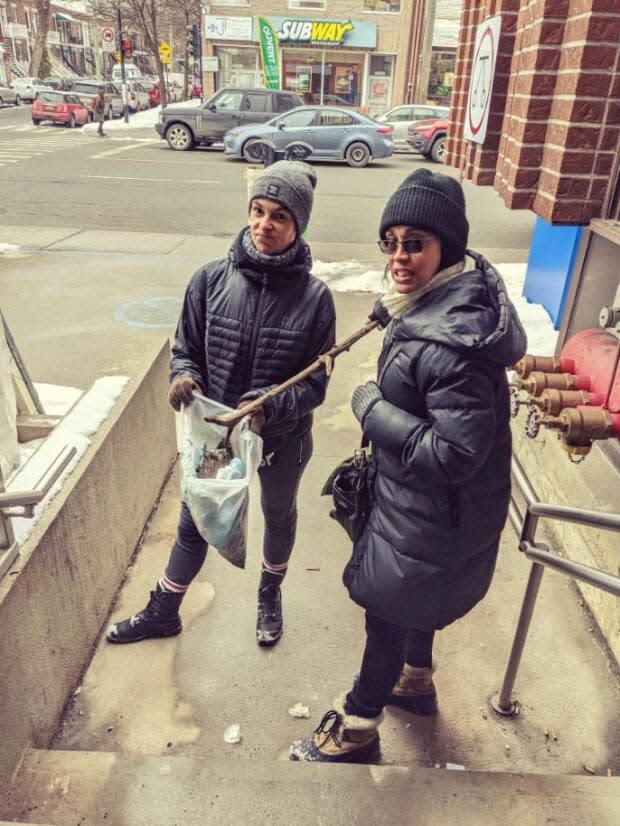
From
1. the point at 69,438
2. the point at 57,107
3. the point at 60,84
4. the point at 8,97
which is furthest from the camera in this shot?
the point at 8,97

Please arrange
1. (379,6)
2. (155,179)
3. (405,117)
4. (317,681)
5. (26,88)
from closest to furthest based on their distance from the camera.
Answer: (317,681), (155,179), (405,117), (379,6), (26,88)

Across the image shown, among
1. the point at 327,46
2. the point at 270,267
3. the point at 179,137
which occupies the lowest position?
the point at 179,137

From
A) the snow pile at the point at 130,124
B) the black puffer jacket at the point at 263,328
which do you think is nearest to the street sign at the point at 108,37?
the snow pile at the point at 130,124

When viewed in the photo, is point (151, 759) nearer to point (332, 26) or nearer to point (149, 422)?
point (149, 422)

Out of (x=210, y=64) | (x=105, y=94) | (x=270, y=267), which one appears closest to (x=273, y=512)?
(x=270, y=267)

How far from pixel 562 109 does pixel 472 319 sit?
6.97 feet

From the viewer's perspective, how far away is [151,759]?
203 centimetres

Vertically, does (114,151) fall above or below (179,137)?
below

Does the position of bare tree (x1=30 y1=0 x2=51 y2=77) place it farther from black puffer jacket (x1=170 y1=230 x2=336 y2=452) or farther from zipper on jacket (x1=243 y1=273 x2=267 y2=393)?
zipper on jacket (x1=243 y1=273 x2=267 y2=393)

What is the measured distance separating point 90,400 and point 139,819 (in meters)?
1.76

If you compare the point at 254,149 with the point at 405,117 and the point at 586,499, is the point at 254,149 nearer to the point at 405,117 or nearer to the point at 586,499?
the point at 405,117

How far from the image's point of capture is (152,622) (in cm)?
268

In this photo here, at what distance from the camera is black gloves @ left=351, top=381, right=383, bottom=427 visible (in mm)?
1772

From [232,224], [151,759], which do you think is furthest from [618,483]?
[232,224]
